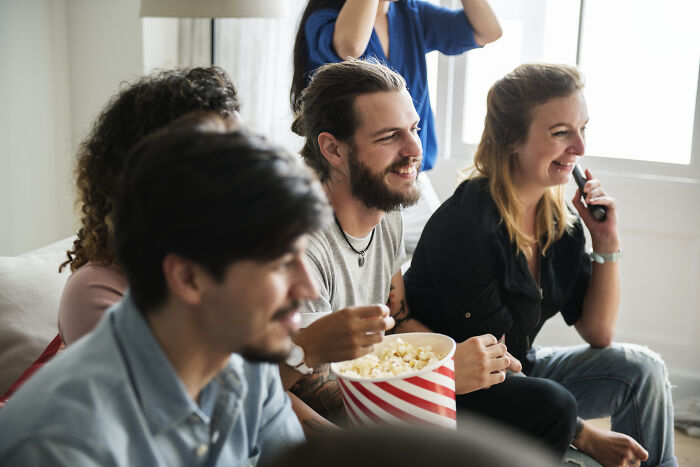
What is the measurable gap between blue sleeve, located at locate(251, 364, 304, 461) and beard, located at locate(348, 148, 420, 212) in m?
0.59

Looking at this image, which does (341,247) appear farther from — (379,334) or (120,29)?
(120,29)

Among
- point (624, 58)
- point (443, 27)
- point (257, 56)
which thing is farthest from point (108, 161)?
point (624, 58)

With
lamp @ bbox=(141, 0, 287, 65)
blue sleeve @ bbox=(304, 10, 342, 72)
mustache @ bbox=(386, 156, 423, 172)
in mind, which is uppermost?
lamp @ bbox=(141, 0, 287, 65)

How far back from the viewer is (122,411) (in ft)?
2.48

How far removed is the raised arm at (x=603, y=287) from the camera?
74.0 inches

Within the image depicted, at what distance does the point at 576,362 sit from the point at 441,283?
0.44m

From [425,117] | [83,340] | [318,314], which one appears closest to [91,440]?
[83,340]

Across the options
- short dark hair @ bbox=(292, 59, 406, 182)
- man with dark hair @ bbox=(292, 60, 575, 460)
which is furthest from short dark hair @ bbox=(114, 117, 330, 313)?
short dark hair @ bbox=(292, 59, 406, 182)

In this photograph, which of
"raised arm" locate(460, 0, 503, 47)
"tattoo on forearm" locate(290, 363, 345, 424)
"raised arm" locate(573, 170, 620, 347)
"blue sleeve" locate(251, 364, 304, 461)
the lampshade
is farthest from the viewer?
"raised arm" locate(460, 0, 503, 47)

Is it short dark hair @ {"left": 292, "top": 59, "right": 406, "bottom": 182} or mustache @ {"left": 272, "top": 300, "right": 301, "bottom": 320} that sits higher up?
short dark hair @ {"left": 292, "top": 59, "right": 406, "bottom": 182}

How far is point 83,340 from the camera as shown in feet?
2.64

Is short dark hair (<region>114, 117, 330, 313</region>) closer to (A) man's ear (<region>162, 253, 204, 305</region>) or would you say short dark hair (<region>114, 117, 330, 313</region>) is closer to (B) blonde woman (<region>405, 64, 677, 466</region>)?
(A) man's ear (<region>162, 253, 204, 305</region>)

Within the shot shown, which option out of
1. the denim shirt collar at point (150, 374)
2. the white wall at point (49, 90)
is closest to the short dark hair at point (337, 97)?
the denim shirt collar at point (150, 374)

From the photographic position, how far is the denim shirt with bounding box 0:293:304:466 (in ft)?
2.29
